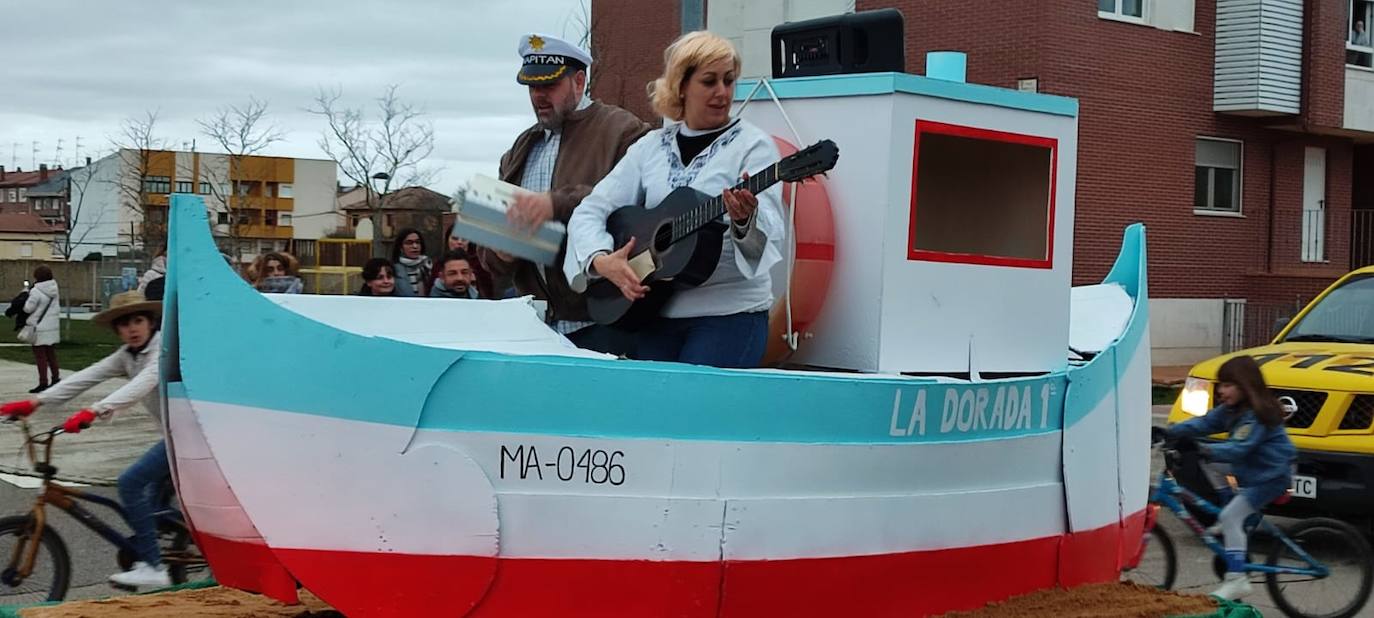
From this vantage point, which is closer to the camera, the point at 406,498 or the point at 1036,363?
the point at 406,498

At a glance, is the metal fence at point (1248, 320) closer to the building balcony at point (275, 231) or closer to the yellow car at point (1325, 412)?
the yellow car at point (1325, 412)

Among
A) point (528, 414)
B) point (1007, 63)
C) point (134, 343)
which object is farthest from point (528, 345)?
point (1007, 63)

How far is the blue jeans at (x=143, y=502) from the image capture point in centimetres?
686

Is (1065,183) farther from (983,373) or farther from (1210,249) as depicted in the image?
(1210,249)

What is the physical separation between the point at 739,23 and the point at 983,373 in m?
22.3

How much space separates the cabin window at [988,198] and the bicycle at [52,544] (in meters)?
3.47

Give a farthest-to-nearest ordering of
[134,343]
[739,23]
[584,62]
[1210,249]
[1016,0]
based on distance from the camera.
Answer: [739,23], [1210,249], [1016,0], [134,343], [584,62]

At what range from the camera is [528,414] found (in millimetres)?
3920

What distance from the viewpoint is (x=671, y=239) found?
14.5 feet

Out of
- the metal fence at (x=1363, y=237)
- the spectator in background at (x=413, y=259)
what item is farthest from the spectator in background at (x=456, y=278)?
the metal fence at (x=1363, y=237)

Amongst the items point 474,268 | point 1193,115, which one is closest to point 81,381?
point 474,268

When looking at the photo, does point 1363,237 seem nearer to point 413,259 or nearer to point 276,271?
point 413,259

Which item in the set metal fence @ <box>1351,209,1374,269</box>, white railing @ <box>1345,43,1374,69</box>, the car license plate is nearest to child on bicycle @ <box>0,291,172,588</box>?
the car license plate

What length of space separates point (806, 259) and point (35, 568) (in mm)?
3967
